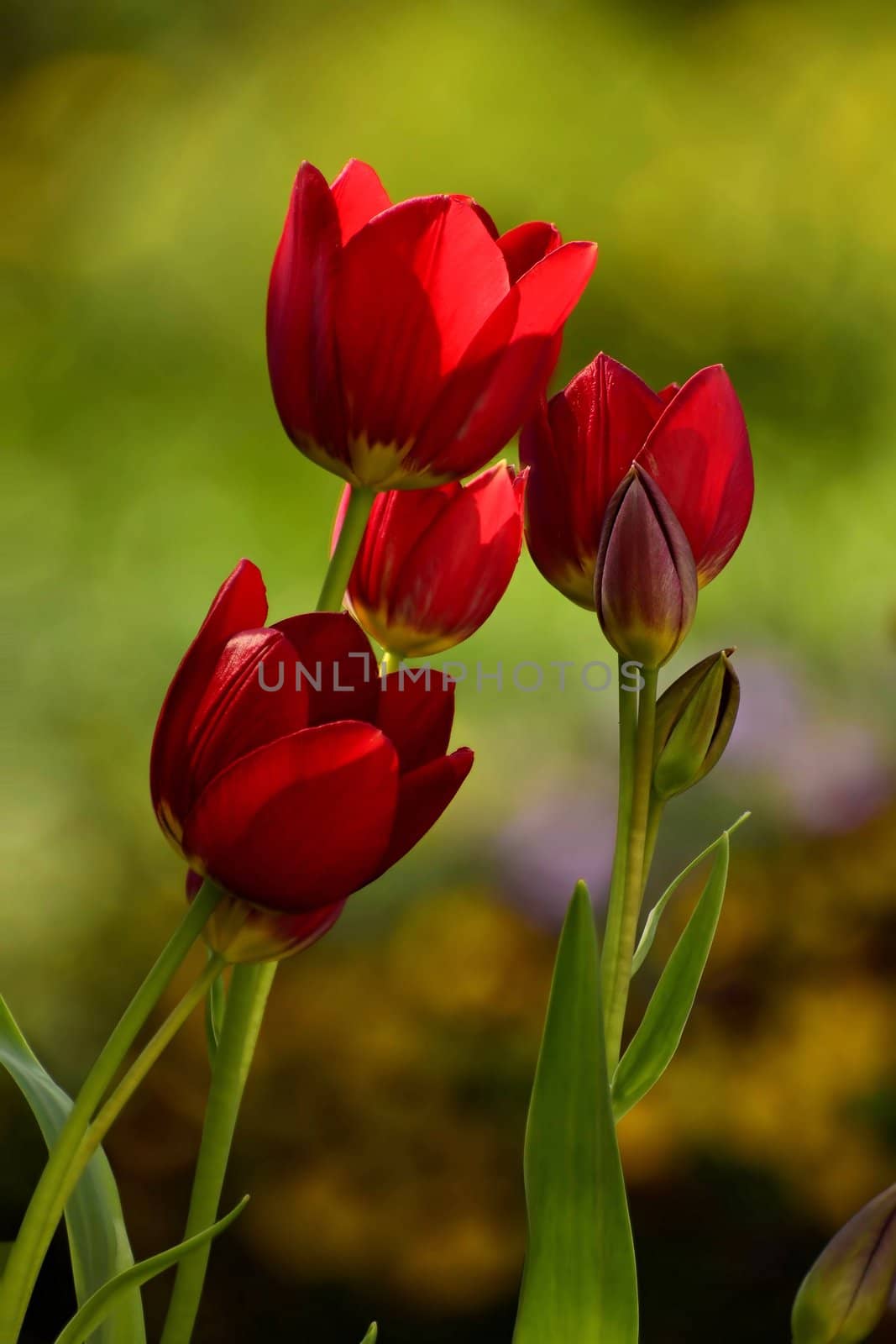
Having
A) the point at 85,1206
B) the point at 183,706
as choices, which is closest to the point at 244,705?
the point at 183,706

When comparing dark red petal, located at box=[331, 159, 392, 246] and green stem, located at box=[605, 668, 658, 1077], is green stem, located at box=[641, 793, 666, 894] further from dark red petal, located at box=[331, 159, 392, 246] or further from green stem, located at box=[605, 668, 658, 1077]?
dark red petal, located at box=[331, 159, 392, 246]

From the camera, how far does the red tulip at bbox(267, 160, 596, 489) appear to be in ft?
0.65

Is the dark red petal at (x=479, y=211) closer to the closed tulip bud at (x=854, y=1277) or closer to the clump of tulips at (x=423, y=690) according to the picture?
the clump of tulips at (x=423, y=690)

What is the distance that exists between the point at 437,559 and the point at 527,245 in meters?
0.05

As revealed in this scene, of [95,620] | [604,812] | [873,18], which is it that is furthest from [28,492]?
[873,18]

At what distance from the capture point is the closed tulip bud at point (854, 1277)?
23cm

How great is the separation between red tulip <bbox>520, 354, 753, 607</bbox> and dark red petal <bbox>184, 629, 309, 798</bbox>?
0.25 feet

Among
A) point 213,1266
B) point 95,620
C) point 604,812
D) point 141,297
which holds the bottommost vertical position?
point 213,1266

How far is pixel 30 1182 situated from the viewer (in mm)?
599

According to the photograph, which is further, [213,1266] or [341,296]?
[213,1266]

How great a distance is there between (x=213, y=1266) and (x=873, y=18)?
654 millimetres

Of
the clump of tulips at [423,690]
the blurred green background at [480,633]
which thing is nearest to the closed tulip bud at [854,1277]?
the clump of tulips at [423,690]

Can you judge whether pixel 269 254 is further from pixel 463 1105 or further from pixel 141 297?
pixel 463 1105

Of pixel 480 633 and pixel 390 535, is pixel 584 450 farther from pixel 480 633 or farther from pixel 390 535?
pixel 480 633
